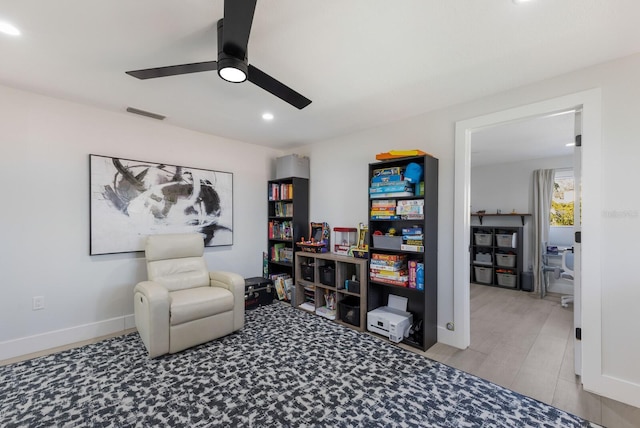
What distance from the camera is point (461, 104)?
8.57 ft

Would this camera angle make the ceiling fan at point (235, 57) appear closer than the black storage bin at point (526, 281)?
Yes

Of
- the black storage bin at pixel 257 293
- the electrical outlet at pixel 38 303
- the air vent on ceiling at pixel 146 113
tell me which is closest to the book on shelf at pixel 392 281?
the black storage bin at pixel 257 293

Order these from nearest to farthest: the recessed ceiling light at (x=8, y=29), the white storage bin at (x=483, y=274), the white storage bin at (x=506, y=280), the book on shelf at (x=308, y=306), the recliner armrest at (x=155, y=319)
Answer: the recessed ceiling light at (x=8, y=29) < the recliner armrest at (x=155, y=319) < the book on shelf at (x=308, y=306) < the white storage bin at (x=506, y=280) < the white storage bin at (x=483, y=274)

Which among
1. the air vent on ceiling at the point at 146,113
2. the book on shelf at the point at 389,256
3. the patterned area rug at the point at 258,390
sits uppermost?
the air vent on ceiling at the point at 146,113

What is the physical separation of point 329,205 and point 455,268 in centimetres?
180

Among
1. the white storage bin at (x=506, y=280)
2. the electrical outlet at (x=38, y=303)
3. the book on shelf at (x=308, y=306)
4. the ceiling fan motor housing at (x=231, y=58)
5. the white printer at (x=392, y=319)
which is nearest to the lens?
the ceiling fan motor housing at (x=231, y=58)

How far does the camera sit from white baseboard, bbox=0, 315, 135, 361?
236cm

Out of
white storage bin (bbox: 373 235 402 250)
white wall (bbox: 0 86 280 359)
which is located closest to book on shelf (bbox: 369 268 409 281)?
white storage bin (bbox: 373 235 402 250)

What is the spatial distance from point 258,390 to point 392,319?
139 cm

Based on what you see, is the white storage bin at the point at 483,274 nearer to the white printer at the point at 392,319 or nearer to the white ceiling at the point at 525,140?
the white ceiling at the point at 525,140

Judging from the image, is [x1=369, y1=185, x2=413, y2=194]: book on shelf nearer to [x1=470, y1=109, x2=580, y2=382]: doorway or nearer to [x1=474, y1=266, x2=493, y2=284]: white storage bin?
[x1=470, y1=109, x2=580, y2=382]: doorway

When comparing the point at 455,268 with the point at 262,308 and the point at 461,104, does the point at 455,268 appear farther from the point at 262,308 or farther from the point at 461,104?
the point at 262,308

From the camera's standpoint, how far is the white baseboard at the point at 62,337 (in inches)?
92.7

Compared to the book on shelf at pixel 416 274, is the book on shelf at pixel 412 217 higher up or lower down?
higher up
